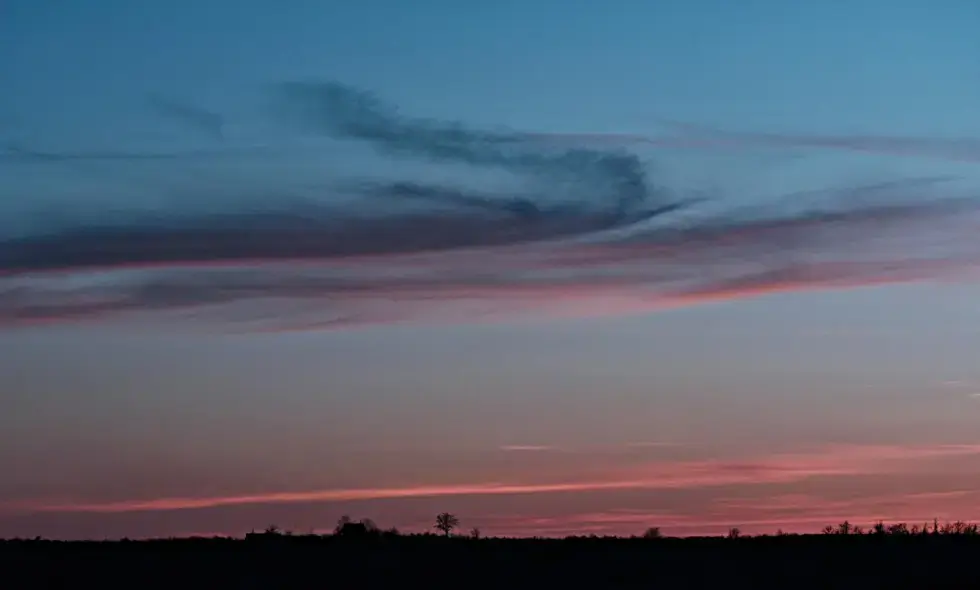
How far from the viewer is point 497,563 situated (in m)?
34.4

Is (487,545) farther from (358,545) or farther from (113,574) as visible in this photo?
(113,574)

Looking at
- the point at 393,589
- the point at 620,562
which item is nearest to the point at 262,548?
the point at 393,589

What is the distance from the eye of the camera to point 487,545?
35781mm

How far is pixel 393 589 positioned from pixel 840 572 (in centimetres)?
928

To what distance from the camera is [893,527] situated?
3975 cm

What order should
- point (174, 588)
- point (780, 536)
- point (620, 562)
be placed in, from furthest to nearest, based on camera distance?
point (780, 536) → point (620, 562) → point (174, 588)

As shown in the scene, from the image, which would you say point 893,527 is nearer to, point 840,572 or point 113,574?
point 840,572

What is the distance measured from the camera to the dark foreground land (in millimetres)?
33094

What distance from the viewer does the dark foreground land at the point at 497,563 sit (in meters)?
33.1

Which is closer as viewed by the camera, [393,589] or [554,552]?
[393,589]

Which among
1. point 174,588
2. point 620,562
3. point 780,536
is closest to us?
point 174,588

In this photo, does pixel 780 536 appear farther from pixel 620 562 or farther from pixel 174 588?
pixel 174 588

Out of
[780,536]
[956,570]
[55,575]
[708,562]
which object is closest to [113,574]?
[55,575]

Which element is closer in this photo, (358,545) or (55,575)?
(55,575)
